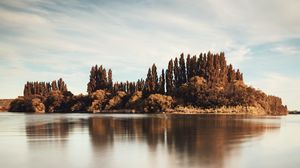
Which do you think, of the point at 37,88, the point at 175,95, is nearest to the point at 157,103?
the point at 175,95

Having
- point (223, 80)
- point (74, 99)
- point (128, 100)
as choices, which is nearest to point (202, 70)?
point (223, 80)

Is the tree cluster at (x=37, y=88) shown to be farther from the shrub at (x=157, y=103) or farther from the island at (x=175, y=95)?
the shrub at (x=157, y=103)

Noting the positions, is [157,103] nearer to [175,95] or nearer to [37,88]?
[175,95]

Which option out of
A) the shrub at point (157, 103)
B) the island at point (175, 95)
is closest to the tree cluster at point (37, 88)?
the island at point (175, 95)

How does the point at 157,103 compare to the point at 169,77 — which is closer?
the point at 157,103

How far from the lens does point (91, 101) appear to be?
144000 millimetres

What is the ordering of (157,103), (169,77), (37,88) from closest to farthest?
(157,103)
(169,77)
(37,88)

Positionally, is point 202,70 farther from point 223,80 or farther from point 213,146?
point 213,146

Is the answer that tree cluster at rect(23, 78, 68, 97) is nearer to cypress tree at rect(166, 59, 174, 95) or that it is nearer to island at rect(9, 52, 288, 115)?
island at rect(9, 52, 288, 115)

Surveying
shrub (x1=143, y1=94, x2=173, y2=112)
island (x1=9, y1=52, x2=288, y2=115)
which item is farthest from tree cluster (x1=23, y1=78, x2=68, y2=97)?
shrub (x1=143, y1=94, x2=173, y2=112)

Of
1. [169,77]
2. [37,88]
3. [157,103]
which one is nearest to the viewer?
[157,103]

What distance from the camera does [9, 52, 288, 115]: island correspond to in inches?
4304

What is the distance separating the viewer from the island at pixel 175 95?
10931 centimetres

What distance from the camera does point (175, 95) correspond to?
387ft
